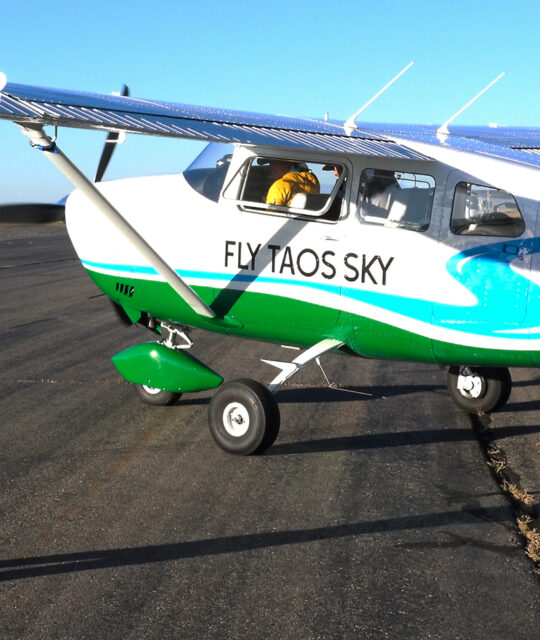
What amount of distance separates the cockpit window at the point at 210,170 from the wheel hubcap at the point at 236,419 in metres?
1.99

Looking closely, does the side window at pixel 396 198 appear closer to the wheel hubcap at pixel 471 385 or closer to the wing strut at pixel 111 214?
the wing strut at pixel 111 214

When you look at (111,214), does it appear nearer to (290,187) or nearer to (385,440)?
(290,187)

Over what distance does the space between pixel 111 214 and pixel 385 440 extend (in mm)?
3215

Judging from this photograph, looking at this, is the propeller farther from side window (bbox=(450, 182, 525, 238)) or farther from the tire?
side window (bbox=(450, 182, 525, 238))

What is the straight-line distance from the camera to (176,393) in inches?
338

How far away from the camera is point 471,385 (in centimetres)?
862

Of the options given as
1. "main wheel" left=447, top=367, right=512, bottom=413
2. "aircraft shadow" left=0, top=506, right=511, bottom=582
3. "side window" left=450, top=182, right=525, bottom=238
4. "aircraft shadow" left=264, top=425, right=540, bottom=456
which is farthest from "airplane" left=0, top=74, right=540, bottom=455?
"aircraft shadow" left=0, top=506, right=511, bottom=582

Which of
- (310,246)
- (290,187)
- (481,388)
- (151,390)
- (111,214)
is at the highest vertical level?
Result: (290,187)

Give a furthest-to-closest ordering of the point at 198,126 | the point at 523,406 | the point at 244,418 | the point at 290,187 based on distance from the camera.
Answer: the point at 523,406, the point at 290,187, the point at 244,418, the point at 198,126

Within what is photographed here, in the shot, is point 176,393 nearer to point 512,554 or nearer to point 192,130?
point 192,130

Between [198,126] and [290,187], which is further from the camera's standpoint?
[290,187]

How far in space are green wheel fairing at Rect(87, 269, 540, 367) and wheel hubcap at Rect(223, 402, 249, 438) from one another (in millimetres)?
901

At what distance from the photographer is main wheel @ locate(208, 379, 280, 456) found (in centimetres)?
698

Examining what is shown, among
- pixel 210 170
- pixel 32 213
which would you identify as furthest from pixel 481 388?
pixel 32 213
